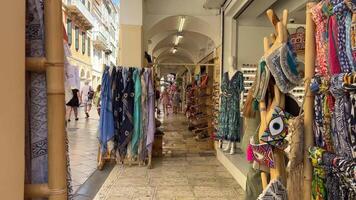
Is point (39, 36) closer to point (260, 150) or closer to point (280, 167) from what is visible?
point (260, 150)

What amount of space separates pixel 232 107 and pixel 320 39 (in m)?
4.42

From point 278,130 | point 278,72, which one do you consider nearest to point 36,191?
point 278,130

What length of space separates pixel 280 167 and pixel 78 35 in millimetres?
22865

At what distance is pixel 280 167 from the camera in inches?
82.7

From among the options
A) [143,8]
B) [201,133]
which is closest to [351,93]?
[143,8]

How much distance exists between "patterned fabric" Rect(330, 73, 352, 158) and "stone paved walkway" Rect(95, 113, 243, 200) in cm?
276

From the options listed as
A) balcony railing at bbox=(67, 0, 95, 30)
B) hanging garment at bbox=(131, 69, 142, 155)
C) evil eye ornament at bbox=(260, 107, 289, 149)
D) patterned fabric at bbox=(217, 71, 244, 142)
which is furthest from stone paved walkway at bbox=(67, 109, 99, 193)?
balcony railing at bbox=(67, 0, 95, 30)

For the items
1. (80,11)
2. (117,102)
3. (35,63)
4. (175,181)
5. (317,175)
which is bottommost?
(175,181)

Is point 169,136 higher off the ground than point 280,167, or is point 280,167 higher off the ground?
point 280,167

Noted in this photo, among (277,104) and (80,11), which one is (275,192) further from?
(80,11)

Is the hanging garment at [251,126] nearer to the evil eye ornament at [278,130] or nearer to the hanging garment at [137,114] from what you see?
the evil eye ornament at [278,130]

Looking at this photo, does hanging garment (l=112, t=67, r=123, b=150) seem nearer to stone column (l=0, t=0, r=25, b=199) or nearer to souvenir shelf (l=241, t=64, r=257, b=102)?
souvenir shelf (l=241, t=64, r=257, b=102)

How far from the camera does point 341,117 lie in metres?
1.40

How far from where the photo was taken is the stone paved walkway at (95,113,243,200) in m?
4.07
